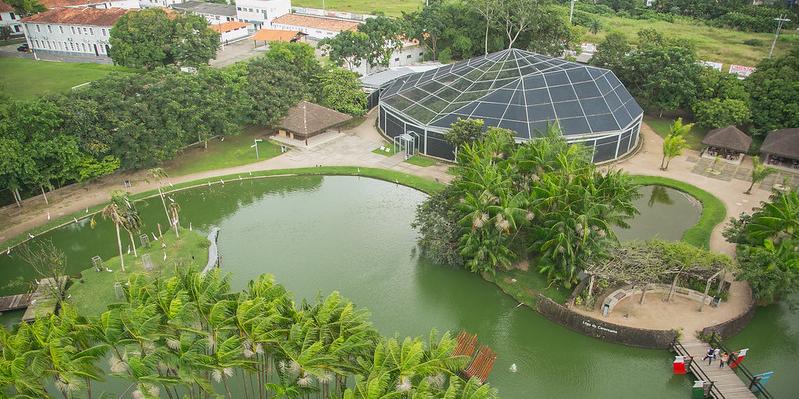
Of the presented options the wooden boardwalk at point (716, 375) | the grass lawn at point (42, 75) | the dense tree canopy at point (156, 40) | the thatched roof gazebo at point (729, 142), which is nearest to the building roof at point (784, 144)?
the thatched roof gazebo at point (729, 142)

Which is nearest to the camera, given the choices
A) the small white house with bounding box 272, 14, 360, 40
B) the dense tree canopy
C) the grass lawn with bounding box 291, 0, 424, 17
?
the dense tree canopy

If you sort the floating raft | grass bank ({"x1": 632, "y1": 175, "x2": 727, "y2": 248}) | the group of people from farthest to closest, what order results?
grass bank ({"x1": 632, "y1": 175, "x2": 727, "y2": 248}), the group of people, the floating raft

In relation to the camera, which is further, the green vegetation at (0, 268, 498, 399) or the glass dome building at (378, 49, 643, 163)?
the glass dome building at (378, 49, 643, 163)

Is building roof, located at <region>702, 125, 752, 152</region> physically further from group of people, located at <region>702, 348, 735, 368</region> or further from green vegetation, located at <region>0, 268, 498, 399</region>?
green vegetation, located at <region>0, 268, 498, 399</region>

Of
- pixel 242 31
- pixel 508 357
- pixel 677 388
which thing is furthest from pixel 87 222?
pixel 242 31

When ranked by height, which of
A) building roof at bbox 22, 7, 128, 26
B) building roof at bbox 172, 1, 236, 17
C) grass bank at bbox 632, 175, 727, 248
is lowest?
grass bank at bbox 632, 175, 727, 248

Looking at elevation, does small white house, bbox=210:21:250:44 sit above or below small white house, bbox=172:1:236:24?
below

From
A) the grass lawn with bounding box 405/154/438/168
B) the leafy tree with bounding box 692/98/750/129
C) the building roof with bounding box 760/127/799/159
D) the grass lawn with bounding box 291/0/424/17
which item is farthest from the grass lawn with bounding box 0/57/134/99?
the building roof with bounding box 760/127/799/159
